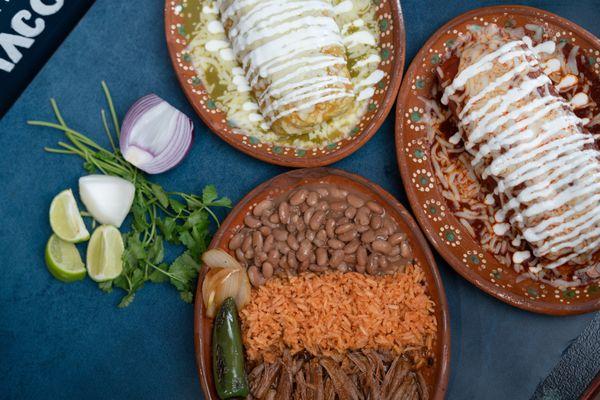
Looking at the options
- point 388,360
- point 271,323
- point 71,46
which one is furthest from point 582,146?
point 71,46

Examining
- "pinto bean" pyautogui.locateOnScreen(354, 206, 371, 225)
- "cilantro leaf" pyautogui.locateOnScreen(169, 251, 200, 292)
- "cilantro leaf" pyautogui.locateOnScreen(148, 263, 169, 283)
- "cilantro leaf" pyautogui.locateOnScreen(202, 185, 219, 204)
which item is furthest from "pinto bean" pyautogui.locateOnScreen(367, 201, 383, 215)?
"cilantro leaf" pyautogui.locateOnScreen(148, 263, 169, 283)

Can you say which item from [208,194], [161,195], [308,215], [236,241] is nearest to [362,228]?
[308,215]

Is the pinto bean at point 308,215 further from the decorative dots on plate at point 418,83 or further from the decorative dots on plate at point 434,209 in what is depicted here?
the decorative dots on plate at point 418,83

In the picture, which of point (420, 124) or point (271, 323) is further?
point (420, 124)

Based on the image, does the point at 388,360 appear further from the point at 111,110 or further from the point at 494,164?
the point at 111,110

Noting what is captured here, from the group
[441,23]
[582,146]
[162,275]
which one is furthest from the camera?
[441,23]

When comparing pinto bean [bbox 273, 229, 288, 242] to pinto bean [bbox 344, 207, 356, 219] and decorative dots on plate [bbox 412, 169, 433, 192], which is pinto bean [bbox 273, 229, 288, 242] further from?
decorative dots on plate [bbox 412, 169, 433, 192]

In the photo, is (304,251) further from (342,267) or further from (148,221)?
(148,221)
